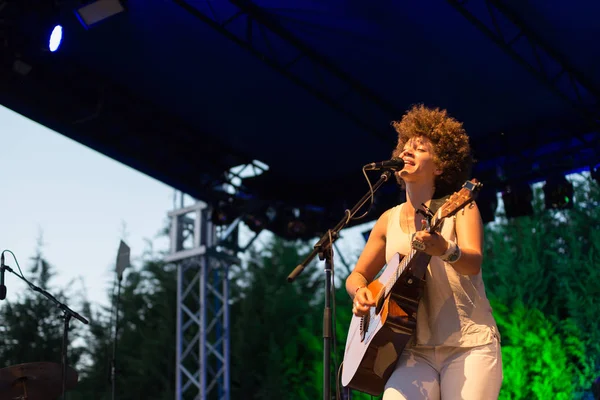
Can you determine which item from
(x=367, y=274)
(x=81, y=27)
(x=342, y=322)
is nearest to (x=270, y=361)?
(x=342, y=322)

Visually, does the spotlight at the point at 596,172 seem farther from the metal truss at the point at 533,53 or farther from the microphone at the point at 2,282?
the microphone at the point at 2,282

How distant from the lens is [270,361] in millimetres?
10250

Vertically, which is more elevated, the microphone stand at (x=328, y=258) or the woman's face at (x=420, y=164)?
the woman's face at (x=420, y=164)

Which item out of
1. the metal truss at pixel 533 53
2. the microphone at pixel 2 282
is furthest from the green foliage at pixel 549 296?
the microphone at pixel 2 282

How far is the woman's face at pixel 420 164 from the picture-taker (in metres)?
2.71

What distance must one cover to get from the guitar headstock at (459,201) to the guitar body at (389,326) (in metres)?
0.15

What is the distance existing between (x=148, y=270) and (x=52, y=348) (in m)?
1.96

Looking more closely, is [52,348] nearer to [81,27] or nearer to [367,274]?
[81,27]

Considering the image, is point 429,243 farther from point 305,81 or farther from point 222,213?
point 222,213

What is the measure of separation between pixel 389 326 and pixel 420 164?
0.60 m

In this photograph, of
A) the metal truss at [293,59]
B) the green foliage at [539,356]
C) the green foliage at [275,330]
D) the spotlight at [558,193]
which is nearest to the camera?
the metal truss at [293,59]

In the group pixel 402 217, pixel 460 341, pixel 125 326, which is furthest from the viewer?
pixel 125 326

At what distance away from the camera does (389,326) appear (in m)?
2.44

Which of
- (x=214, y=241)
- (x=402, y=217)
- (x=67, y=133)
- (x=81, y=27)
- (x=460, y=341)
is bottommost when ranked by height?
(x=460, y=341)
